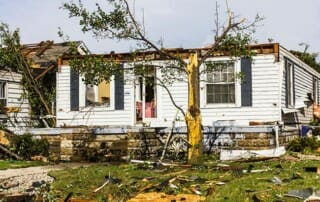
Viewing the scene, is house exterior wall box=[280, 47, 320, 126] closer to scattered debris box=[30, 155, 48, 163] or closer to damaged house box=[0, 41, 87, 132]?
damaged house box=[0, 41, 87, 132]

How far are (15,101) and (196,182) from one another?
1605 cm

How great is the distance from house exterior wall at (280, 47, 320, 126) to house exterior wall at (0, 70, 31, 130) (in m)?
10.8

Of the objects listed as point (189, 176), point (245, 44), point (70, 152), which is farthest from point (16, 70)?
point (189, 176)

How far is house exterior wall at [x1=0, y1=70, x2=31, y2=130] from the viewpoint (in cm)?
2347

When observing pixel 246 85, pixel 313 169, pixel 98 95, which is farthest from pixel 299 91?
pixel 313 169

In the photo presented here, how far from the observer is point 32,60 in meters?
24.7

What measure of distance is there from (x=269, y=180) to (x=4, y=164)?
771cm

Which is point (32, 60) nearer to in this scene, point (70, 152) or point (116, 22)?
point (70, 152)

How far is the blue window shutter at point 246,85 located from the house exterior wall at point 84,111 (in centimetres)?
412

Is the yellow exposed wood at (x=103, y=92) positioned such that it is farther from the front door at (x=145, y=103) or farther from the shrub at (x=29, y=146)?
the shrub at (x=29, y=146)

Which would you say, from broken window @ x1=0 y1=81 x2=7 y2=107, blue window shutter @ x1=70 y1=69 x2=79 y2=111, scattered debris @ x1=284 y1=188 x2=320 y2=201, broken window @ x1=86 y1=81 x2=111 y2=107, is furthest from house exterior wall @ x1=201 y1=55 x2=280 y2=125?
scattered debris @ x1=284 y1=188 x2=320 y2=201

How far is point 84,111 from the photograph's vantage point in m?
21.4

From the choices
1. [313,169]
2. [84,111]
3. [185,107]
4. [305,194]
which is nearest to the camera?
[305,194]

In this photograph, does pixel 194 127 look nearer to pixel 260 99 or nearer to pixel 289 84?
pixel 260 99
